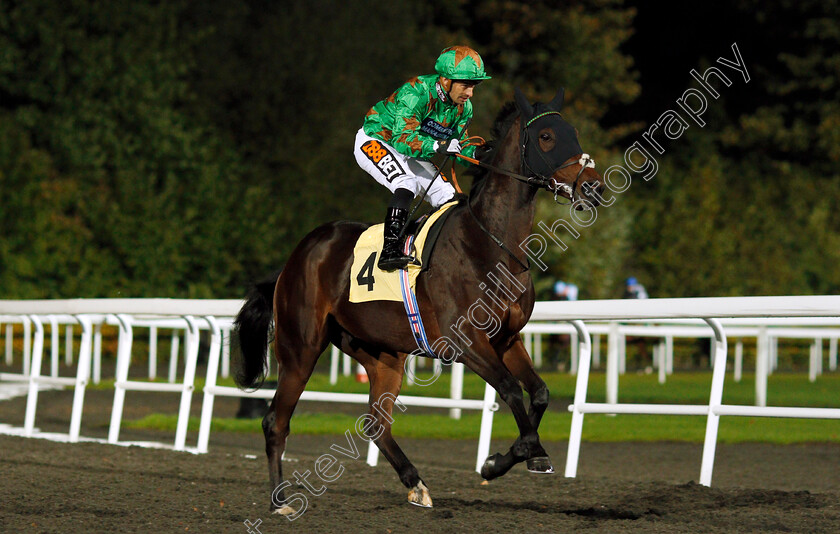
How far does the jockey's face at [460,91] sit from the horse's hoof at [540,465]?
71.1 inches

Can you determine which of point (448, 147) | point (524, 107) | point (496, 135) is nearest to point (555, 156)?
point (524, 107)

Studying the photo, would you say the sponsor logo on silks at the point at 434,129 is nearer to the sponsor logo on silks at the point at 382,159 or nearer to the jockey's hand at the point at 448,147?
the jockey's hand at the point at 448,147

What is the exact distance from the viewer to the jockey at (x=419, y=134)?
17.4 feet

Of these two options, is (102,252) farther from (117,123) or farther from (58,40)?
(58,40)

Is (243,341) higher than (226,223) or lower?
lower

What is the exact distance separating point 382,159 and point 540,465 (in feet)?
6.03

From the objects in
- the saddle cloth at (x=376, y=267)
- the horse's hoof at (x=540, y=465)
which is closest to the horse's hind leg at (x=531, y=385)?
the horse's hoof at (x=540, y=465)

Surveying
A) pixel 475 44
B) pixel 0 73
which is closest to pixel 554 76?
pixel 475 44

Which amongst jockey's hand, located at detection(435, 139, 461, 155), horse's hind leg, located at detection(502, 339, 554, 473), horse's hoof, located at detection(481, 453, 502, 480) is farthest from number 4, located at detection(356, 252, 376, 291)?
horse's hoof, located at detection(481, 453, 502, 480)

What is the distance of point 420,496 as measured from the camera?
5.27 meters

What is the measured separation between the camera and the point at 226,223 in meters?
21.2

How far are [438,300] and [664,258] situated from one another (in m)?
20.5

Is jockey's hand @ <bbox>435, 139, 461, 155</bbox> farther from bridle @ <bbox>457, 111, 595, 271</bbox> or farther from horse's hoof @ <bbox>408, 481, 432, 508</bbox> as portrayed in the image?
horse's hoof @ <bbox>408, 481, 432, 508</bbox>

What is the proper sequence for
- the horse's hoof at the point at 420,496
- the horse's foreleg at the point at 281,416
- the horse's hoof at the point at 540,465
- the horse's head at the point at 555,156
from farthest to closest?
the horse's foreleg at the point at 281,416 < the horse's hoof at the point at 420,496 < the horse's head at the point at 555,156 < the horse's hoof at the point at 540,465
